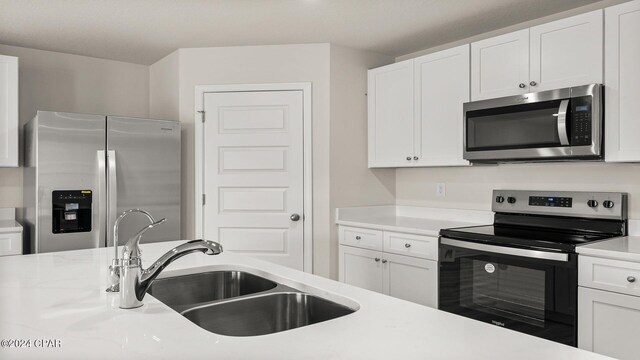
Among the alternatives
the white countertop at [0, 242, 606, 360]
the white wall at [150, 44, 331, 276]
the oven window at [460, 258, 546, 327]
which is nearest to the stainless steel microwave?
the oven window at [460, 258, 546, 327]

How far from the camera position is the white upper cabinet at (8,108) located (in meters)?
3.35

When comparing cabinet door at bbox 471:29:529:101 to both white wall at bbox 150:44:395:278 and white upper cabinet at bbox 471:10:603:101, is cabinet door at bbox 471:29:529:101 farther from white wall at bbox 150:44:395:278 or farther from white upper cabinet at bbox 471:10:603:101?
white wall at bbox 150:44:395:278

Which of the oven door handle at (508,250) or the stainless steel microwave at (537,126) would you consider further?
the stainless steel microwave at (537,126)

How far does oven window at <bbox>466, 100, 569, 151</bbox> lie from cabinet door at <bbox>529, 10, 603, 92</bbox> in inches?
5.5

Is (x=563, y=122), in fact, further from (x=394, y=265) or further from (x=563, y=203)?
(x=394, y=265)

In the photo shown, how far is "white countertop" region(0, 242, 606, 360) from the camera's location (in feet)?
3.21

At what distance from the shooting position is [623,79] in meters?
2.39

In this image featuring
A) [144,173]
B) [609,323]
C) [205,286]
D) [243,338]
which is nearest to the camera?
[243,338]

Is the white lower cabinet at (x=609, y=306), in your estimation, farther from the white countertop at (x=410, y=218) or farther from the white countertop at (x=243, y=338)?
the white countertop at (x=243, y=338)

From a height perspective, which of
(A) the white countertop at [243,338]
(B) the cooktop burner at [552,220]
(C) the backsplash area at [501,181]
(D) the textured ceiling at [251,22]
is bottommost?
(A) the white countertop at [243,338]

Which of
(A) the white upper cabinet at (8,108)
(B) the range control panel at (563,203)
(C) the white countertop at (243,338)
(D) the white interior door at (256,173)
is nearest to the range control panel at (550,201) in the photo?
(B) the range control panel at (563,203)

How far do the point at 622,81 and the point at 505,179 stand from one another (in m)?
1.04

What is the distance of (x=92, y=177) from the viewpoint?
329 centimetres

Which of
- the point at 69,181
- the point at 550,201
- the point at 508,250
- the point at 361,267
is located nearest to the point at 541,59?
the point at 550,201
